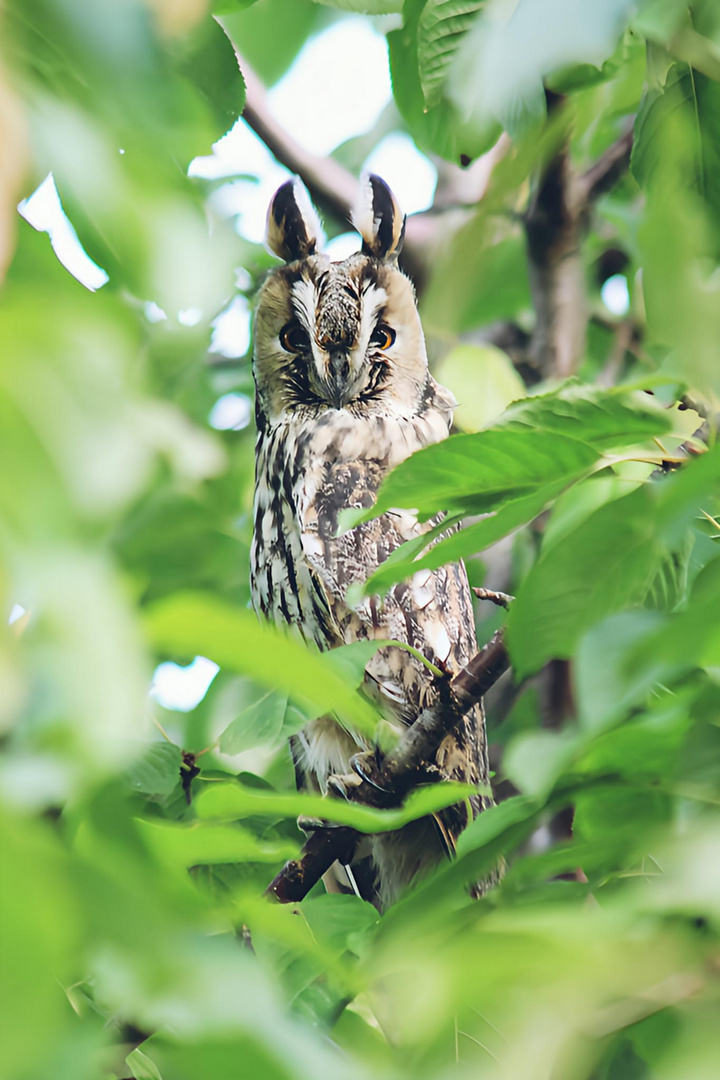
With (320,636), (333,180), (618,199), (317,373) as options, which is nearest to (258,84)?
(333,180)

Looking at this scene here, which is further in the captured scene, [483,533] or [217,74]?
[217,74]

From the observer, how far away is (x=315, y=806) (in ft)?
A: 1.86

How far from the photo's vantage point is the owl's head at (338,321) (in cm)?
212

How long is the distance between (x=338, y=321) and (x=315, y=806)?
5.37 feet

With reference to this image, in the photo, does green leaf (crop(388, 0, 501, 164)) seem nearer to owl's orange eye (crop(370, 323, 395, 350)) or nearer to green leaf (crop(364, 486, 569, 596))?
green leaf (crop(364, 486, 569, 596))

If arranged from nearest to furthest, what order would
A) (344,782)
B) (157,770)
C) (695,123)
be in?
(695,123) < (157,770) < (344,782)

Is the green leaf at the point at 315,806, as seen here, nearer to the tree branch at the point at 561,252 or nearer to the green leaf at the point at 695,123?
the green leaf at the point at 695,123

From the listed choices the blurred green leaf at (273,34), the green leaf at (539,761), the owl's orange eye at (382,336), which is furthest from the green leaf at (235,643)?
the blurred green leaf at (273,34)

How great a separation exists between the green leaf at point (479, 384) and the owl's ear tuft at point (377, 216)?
15.9 inches

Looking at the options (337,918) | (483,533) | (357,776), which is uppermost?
(483,533)

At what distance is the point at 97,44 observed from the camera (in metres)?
0.32

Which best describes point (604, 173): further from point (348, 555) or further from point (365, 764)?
point (365, 764)

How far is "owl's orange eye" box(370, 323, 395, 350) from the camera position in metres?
2.20

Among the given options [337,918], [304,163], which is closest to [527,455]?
[337,918]
